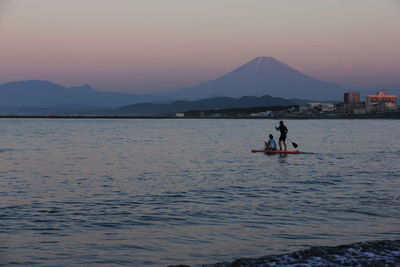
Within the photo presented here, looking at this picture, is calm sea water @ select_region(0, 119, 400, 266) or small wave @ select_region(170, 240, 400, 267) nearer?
small wave @ select_region(170, 240, 400, 267)

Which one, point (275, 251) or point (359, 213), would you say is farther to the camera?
point (359, 213)

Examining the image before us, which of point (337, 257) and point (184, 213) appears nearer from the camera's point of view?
point (337, 257)

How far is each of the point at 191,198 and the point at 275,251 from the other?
6256mm

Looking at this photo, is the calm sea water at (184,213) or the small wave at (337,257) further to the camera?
the calm sea water at (184,213)

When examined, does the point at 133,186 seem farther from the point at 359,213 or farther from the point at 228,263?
the point at 228,263

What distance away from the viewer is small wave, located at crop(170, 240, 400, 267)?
876 cm

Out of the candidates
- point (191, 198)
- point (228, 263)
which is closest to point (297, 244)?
point (228, 263)

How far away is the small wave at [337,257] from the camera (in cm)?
876

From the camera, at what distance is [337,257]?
9.11 meters

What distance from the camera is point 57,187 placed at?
60.1 feet

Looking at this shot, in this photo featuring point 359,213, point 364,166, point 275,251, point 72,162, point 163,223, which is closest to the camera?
point 275,251

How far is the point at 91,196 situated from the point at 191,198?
3.36 metres

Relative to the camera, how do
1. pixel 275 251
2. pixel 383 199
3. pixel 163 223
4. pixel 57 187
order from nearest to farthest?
Answer: pixel 275 251, pixel 163 223, pixel 383 199, pixel 57 187

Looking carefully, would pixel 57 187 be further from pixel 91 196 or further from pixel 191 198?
pixel 191 198
